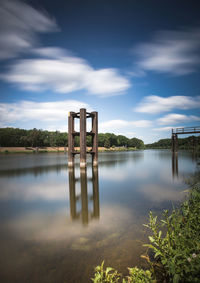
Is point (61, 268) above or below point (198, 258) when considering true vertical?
below

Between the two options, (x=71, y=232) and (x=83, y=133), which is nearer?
(x=71, y=232)

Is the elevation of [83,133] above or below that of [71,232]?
above

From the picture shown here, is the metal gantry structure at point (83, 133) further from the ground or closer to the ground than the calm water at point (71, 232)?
further from the ground

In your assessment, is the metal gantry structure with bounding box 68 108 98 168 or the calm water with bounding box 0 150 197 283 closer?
the calm water with bounding box 0 150 197 283

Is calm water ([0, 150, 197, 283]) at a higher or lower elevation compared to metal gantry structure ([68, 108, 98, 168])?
lower

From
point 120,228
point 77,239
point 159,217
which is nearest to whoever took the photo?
point 77,239

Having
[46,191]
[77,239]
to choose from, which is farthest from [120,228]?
[46,191]

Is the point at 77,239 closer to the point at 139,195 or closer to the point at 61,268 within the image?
the point at 61,268

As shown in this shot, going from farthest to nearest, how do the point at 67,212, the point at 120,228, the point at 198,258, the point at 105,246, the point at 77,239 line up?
1. the point at 67,212
2. the point at 120,228
3. the point at 77,239
4. the point at 105,246
5. the point at 198,258

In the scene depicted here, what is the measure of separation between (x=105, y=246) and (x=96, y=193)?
499 centimetres

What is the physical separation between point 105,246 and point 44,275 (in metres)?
1.46

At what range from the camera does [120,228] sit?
4781 mm

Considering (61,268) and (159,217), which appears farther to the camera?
(159,217)

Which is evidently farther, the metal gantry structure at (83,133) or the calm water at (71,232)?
the metal gantry structure at (83,133)
